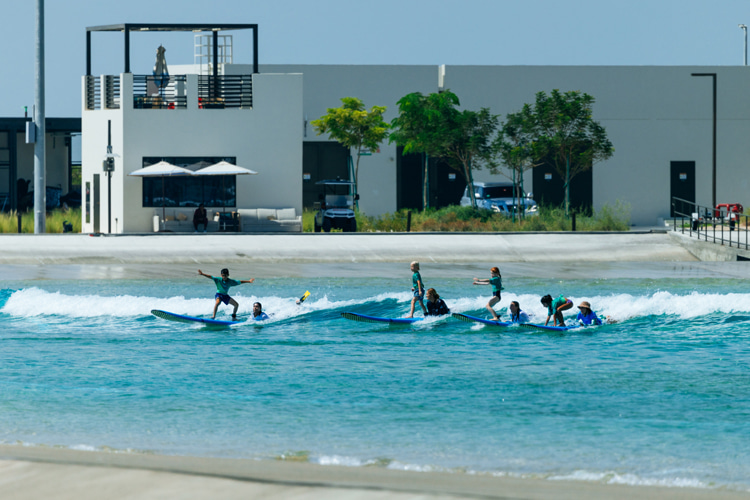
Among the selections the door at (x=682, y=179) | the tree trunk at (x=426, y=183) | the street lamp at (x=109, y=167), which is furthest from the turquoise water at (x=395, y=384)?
the door at (x=682, y=179)

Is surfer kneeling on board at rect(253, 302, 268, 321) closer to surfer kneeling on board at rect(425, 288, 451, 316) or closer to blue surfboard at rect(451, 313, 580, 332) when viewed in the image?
surfer kneeling on board at rect(425, 288, 451, 316)

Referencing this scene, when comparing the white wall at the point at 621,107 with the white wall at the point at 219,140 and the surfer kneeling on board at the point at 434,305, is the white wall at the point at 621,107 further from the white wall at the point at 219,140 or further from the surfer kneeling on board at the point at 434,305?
the surfer kneeling on board at the point at 434,305

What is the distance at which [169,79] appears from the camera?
36.9 m

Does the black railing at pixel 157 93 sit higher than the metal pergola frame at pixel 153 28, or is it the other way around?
the metal pergola frame at pixel 153 28

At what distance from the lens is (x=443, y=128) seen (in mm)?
38438

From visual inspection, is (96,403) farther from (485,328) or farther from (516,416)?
(485,328)

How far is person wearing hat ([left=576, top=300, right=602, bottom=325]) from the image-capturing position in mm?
19703

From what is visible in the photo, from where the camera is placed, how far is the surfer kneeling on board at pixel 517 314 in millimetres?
20047

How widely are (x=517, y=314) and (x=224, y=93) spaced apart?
20.1m

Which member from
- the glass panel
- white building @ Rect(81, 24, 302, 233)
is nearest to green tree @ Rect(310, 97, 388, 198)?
white building @ Rect(81, 24, 302, 233)

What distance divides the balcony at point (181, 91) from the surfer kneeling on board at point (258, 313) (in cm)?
1719

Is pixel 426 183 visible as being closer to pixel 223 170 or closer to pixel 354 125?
pixel 354 125

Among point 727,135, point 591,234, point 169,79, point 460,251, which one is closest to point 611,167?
point 727,135

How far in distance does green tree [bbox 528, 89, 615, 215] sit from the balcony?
432 inches
